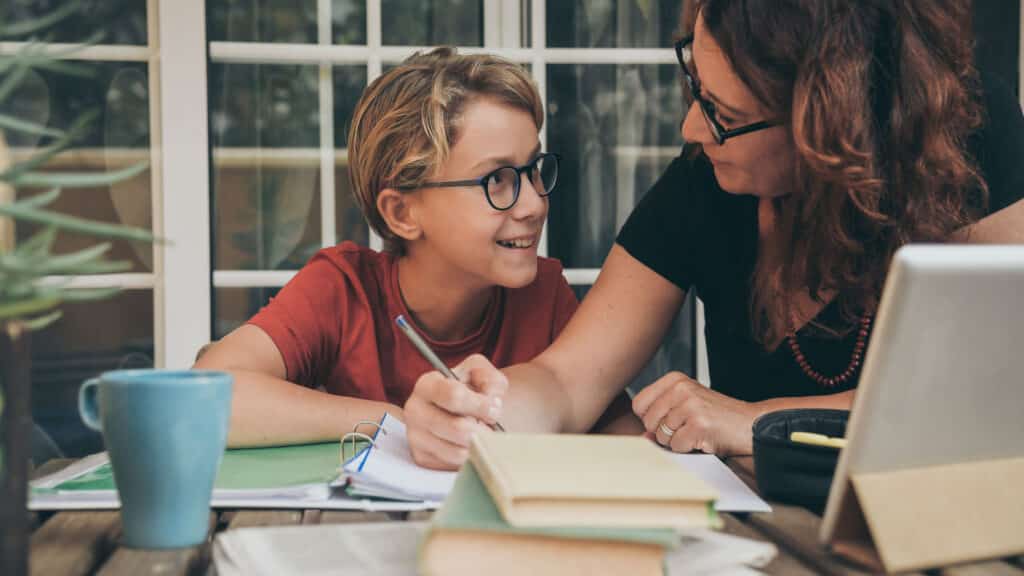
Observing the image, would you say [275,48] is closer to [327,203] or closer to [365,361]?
[327,203]

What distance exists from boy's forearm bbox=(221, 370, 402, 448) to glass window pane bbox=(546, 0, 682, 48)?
1512 millimetres

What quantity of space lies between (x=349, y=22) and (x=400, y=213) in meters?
0.92

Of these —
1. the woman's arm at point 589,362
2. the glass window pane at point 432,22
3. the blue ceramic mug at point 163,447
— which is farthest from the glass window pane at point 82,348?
the blue ceramic mug at point 163,447

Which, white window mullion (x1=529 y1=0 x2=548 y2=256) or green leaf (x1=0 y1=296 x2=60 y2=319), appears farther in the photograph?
white window mullion (x1=529 y1=0 x2=548 y2=256)

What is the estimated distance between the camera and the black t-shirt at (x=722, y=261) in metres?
1.61

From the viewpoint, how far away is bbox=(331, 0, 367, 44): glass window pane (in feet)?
8.60

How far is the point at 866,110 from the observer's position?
1368mm

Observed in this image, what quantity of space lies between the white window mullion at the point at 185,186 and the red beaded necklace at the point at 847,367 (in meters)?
1.48

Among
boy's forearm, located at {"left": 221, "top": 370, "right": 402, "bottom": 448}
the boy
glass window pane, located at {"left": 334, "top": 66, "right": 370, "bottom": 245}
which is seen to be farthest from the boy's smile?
glass window pane, located at {"left": 334, "top": 66, "right": 370, "bottom": 245}

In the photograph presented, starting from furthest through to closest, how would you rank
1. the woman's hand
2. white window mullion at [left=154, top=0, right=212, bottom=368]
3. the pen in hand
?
white window mullion at [left=154, top=0, right=212, bottom=368]
the woman's hand
the pen in hand

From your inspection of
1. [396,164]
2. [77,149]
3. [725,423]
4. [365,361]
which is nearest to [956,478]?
[725,423]

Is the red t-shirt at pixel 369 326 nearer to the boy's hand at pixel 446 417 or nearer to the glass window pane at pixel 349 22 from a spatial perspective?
the boy's hand at pixel 446 417

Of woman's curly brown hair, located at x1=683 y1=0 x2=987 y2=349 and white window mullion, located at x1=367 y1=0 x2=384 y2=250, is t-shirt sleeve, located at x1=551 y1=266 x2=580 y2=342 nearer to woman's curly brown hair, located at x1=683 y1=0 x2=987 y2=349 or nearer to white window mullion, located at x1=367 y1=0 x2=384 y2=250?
woman's curly brown hair, located at x1=683 y1=0 x2=987 y2=349

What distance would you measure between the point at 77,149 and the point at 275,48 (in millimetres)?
554
